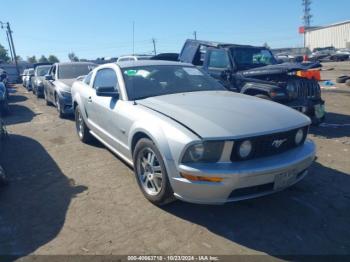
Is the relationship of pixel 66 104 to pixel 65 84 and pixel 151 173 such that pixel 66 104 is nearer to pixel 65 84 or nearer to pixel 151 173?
pixel 65 84

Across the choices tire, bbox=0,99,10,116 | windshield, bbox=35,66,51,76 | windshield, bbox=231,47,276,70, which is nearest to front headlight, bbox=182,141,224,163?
windshield, bbox=231,47,276,70

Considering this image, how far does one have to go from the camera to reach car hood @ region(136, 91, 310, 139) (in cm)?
316

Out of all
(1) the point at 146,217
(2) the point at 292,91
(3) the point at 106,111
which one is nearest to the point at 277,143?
(1) the point at 146,217

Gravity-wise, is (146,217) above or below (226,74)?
below

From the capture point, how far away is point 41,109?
11711 mm

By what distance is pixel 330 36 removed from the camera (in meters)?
76.7

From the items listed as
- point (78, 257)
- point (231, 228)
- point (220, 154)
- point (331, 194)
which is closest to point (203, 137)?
point (220, 154)

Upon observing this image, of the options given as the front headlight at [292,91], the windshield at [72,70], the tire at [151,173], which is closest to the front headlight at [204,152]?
the tire at [151,173]

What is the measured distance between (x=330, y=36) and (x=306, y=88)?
80.5 m

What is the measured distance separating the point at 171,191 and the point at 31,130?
235 inches

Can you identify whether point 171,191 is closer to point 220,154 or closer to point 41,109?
point 220,154

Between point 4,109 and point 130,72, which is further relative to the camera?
point 4,109

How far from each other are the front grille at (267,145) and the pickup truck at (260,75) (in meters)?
3.33

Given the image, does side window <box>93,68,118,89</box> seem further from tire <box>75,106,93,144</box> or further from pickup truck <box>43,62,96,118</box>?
pickup truck <box>43,62,96,118</box>
